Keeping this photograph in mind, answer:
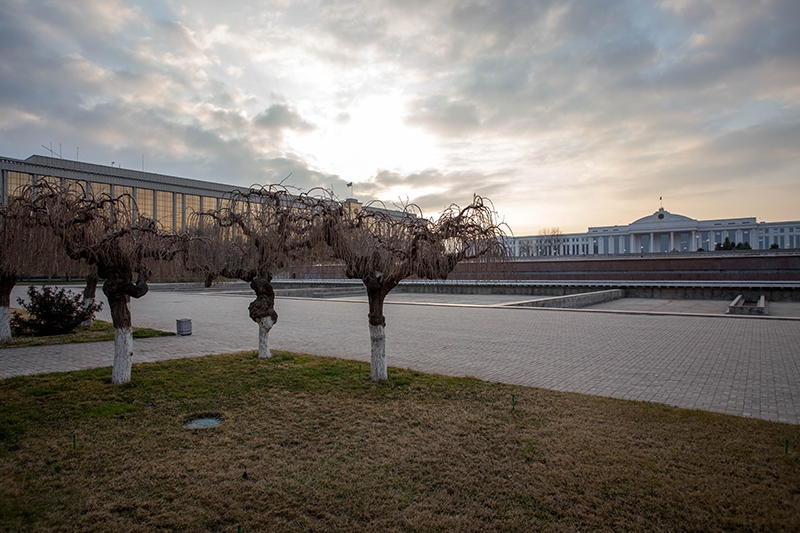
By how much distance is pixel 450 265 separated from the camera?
7.61 metres

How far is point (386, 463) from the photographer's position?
5.00 metres

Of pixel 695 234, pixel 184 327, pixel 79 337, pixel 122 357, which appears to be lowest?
pixel 79 337

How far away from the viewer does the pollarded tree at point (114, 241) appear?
24.0 ft

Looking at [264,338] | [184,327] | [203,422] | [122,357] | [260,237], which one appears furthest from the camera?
[184,327]

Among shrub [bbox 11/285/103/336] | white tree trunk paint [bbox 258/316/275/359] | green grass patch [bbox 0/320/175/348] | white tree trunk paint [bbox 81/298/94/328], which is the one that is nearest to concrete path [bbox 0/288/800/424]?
green grass patch [bbox 0/320/175/348]

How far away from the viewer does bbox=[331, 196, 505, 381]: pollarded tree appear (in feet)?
24.2

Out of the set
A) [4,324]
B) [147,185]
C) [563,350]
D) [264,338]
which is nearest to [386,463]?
[264,338]

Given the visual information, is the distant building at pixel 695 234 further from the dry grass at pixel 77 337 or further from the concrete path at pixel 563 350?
the dry grass at pixel 77 337

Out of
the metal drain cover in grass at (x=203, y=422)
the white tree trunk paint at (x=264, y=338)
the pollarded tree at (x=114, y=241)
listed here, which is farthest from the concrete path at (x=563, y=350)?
the metal drain cover in grass at (x=203, y=422)

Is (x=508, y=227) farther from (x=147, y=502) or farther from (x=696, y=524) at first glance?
(x=147, y=502)

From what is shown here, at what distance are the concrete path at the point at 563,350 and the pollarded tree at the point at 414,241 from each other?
109 inches

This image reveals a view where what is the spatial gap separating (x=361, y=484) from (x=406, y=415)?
6.74 feet

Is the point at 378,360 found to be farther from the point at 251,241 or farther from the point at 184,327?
the point at 184,327

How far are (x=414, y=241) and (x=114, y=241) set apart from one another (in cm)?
493
